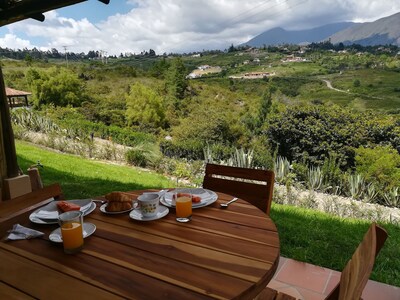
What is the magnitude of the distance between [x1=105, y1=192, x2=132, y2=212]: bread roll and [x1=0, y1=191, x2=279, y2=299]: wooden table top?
8 cm

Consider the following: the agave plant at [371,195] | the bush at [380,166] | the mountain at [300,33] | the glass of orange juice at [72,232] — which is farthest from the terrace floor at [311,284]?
the mountain at [300,33]

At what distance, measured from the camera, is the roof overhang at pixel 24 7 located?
2.21m

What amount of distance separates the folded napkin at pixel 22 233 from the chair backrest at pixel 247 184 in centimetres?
98

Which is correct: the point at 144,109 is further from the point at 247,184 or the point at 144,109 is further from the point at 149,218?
the point at 149,218

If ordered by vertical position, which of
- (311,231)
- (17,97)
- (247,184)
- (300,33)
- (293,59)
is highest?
(300,33)

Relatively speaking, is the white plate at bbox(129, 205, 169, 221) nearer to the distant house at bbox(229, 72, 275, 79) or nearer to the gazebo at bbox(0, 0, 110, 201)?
the gazebo at bbox(0, 0, 110, 201)

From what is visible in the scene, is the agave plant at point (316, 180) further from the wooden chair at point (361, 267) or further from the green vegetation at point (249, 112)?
the wooden chair at point (361, 267)

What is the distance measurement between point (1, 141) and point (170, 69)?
18.5 m

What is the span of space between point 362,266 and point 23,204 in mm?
1362

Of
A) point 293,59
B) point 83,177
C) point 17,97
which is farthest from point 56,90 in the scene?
point 293,59

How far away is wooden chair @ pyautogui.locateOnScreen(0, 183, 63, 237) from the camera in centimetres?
124

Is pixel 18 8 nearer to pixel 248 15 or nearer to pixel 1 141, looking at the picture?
pixel 1 141

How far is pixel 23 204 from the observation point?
1343 millimetres

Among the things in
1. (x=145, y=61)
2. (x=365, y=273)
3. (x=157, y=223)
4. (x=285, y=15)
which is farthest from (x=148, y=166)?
(x=285, y=15)
